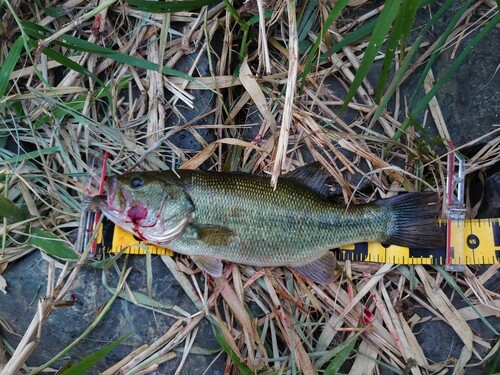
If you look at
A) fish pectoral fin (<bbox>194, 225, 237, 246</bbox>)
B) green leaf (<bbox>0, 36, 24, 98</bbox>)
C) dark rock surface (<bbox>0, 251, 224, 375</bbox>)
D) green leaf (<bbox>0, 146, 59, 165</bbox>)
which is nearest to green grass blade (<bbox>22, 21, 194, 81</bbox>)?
green leaf (<bbox>0, 36, 24, 98</bbox>)

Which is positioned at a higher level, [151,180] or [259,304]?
[151,180]

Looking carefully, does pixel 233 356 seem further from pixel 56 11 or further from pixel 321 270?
pixel 56 11

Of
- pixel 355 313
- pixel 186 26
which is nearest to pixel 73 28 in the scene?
pixel 186 26

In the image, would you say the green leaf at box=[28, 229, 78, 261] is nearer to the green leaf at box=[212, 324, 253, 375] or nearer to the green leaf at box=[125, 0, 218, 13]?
the green leaf at box=[212, 324, 253, 375]

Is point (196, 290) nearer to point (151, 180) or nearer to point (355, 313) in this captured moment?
point (151, 180)

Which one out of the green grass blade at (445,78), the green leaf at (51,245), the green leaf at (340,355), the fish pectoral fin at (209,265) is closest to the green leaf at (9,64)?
the green leaf at (51,245)
